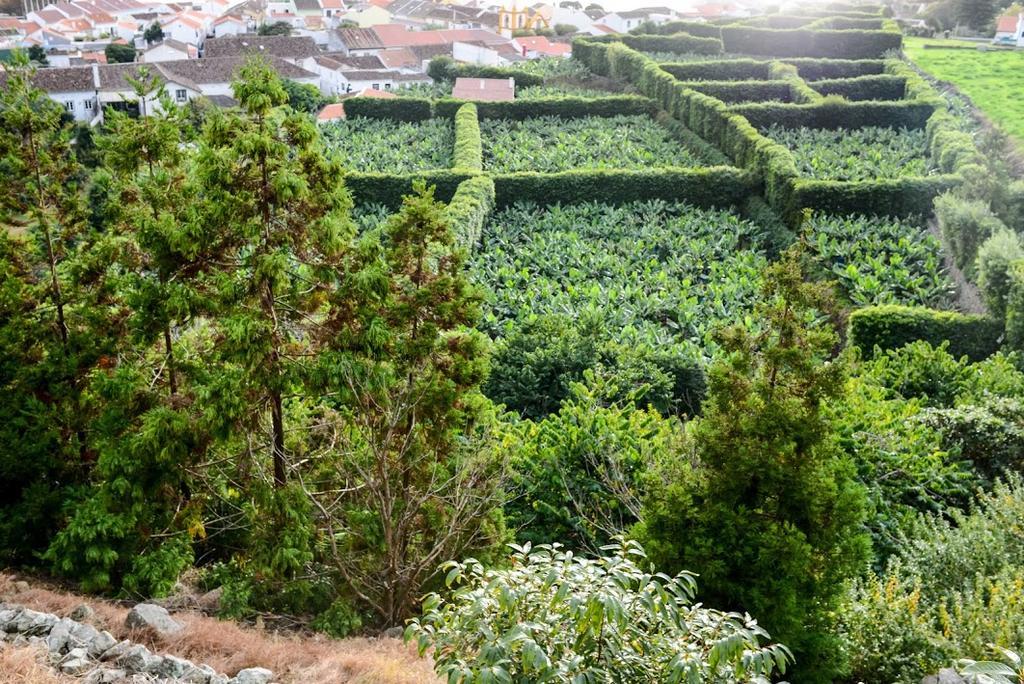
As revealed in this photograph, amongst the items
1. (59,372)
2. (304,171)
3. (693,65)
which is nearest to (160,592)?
(59,372)

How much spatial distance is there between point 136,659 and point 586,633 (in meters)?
4.03

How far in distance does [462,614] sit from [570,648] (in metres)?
0.61

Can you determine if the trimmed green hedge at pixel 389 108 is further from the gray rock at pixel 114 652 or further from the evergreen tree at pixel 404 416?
the gray rock at pixel 114 652

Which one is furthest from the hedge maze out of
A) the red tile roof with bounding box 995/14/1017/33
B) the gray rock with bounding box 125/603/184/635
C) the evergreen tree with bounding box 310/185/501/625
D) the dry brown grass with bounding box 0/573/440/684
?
the red tile roof with bounding box 995/14/1017/33

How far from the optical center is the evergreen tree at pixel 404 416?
8.88m

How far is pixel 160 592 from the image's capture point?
9.16m

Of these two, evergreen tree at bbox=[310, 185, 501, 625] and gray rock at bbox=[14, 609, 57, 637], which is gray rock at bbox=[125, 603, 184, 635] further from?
evergreen tree at bbox=[310, 185, 501, 625]

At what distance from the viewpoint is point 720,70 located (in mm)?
36406

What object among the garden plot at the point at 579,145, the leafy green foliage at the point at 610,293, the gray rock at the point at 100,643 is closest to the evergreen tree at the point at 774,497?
the gray rock at the point at 100,643

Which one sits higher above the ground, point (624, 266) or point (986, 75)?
point (986, 75)

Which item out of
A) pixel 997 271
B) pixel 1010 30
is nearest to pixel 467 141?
pixel 997 271

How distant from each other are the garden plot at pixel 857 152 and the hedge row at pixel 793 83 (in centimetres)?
231

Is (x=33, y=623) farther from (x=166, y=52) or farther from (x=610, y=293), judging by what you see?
(x=166, y=52)

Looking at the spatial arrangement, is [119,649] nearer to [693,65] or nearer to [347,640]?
[347,640]
